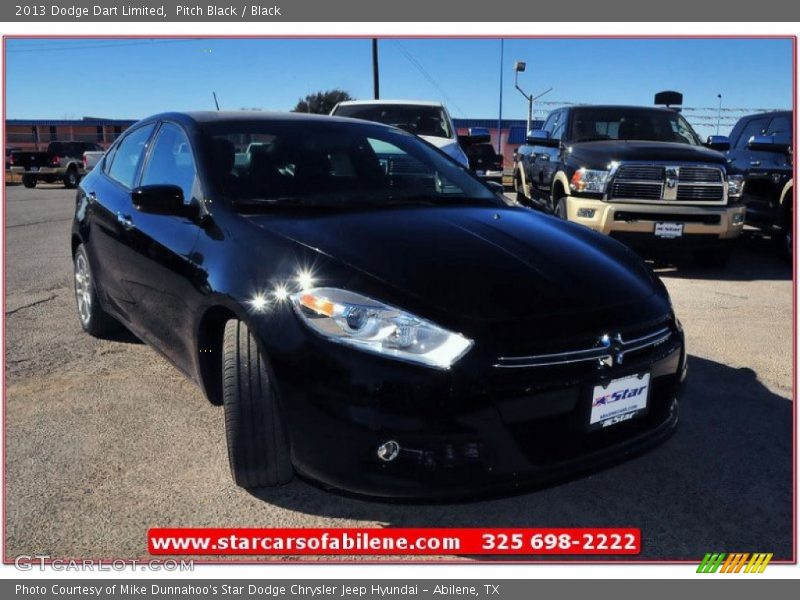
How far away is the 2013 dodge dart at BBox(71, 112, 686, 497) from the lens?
2.07 metres

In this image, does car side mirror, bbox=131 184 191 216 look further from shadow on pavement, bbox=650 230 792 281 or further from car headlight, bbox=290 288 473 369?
shadow on pavement, bbox=650 230 792 281

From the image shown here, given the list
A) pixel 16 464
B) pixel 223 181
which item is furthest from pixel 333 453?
pixel 16 464

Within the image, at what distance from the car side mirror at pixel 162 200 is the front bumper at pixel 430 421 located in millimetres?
1012

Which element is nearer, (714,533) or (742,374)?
(714,533)

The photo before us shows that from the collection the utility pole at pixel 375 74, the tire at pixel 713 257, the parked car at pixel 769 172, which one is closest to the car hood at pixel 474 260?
the tire at pixel 713 257

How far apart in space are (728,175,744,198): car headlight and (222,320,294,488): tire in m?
6.06

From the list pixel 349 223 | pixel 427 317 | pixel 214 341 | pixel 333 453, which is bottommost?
pixel 333 453

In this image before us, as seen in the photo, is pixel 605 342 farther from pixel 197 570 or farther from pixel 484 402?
pixel 197 570

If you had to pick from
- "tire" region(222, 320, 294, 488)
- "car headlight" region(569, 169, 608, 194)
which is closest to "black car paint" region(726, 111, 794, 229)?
"car headlight" region(569, 169, 608, 194)

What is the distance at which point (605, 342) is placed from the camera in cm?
225

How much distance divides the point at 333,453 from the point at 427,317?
1.69ft

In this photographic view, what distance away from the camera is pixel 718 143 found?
26.0ft

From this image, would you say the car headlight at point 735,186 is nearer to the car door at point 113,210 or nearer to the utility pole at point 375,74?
the car door at point 113,210

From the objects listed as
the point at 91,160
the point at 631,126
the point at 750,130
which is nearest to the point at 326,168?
the point at 631,126
